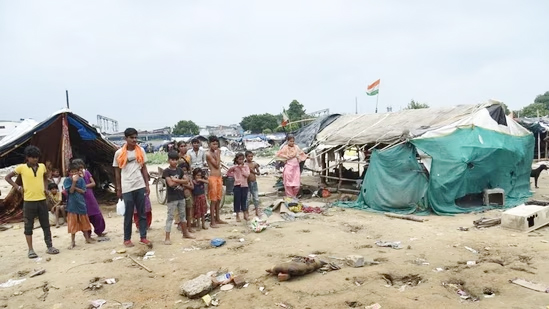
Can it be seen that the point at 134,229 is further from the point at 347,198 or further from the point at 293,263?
the point at 347,198

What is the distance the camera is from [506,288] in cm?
381

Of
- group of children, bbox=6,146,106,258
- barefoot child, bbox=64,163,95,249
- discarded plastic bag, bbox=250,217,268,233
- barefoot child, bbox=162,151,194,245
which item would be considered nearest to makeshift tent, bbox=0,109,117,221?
group of children, bbox=6,146,106,258

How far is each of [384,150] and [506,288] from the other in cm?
514

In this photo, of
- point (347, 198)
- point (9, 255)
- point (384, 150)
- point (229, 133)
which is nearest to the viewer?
point (9, 255)

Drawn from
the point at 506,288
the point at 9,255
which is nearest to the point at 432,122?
the point at 506,288

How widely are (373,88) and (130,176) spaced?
10.6m

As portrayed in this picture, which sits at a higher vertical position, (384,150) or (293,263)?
(384,150)

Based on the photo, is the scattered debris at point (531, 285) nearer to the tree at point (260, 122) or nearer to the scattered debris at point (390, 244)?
the scattered debris at point (390, 244)

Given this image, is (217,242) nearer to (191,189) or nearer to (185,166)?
(191,189)

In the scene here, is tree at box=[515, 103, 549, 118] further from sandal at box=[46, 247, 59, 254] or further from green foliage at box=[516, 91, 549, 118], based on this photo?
sandal at box=[46, 247, 59, 254]

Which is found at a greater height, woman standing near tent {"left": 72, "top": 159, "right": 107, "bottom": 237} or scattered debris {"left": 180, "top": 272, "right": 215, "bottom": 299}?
woman standing near tent {"left": 72, "top": 159, "right": 107, "bottom": 237}

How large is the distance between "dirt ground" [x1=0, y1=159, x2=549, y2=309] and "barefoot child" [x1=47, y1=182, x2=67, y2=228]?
2.22 feet

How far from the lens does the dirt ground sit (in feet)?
12.2

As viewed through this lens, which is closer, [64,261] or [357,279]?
[357,279]
